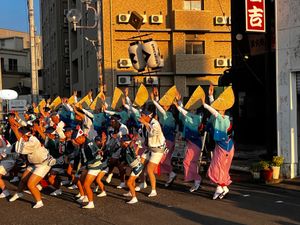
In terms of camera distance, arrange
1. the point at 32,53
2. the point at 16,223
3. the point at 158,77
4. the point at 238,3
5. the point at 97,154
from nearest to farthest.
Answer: the point at 16,223 → the point at 97,154 → the point at 238,3 → the point at 32,53 → the point at 158,77

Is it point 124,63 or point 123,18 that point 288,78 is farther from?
point 123,18

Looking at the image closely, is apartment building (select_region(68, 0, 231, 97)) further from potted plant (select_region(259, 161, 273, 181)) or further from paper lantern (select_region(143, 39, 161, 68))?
potted plant (select_region(259, 161, 273, 181))

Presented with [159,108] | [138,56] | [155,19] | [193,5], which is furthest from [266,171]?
[193,5]

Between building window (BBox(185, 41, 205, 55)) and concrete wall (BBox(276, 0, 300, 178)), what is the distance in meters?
16.6

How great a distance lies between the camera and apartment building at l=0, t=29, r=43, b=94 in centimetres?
5999

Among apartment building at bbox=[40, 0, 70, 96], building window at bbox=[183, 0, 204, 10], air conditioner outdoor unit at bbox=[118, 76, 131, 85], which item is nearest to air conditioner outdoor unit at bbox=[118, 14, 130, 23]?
air conditioner outdoor unit at bbox=[118, 76, 131, 85]

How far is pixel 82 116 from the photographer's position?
12109mm

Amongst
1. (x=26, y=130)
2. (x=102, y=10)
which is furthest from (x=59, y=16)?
(x=26, y=130)

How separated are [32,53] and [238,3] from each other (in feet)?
38.5

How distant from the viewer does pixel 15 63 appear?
2457 inches

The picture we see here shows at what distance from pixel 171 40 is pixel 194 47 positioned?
173 centimetres

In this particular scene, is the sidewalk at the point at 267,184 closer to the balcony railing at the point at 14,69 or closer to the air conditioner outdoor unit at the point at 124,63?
the air conditioner outdoor unit at the point at 124,63

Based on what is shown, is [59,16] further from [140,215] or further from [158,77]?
[140,215]

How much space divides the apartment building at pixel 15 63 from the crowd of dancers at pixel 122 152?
159 ft
